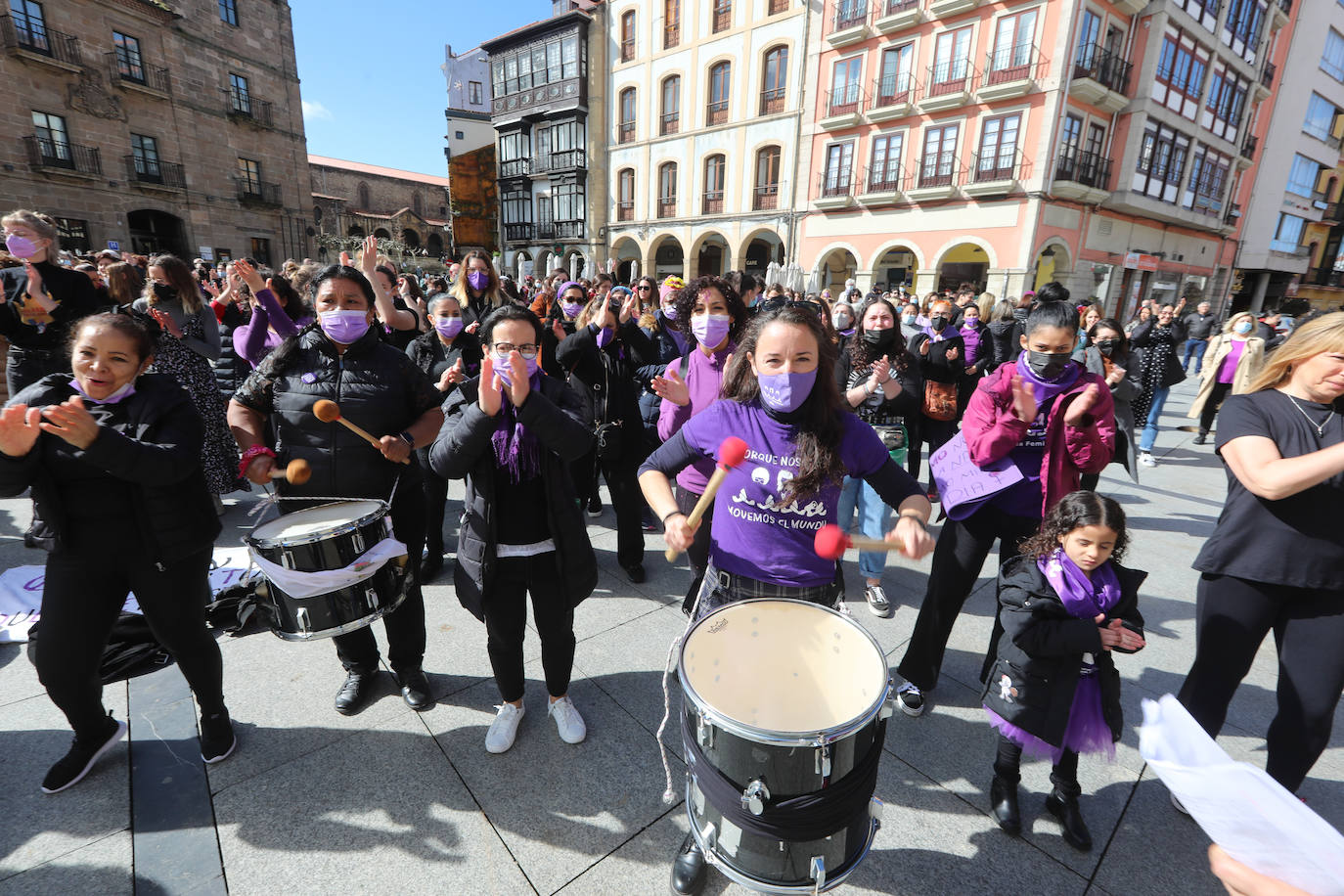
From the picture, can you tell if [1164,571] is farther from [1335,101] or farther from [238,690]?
[1335,101]

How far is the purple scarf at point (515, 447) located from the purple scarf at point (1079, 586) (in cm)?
209

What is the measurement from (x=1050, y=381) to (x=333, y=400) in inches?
133

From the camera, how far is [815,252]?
872 inches

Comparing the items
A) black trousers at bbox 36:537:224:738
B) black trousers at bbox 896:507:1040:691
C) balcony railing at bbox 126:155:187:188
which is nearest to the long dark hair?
black trousers at bbox 896:507:1040:691

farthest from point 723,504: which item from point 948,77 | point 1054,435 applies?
point 948,77

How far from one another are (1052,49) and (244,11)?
100ft

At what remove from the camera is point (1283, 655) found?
2242mm

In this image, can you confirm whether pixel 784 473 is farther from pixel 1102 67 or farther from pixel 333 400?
pixel 1102 67

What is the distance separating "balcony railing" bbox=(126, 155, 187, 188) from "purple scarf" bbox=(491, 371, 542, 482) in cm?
2780

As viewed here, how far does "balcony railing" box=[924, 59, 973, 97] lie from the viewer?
1805cm

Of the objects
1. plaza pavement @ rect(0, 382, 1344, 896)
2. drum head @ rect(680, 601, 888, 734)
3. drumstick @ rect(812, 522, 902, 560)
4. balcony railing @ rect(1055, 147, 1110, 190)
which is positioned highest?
balcony railing @ rect(1055, 147, 1110, 190)

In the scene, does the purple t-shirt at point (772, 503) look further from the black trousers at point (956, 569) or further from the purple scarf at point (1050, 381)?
the purple scarf at point (1050, 381)

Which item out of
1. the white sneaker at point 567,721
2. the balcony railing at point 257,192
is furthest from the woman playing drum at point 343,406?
the balcony railing at point 257,192

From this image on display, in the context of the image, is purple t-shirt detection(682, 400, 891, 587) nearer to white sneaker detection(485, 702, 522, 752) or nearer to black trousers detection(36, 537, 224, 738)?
white sneaker detection(485, 702, 522, 752)
